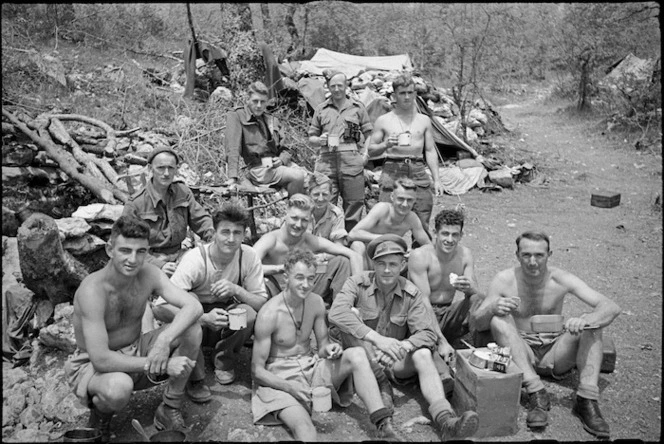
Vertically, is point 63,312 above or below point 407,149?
below

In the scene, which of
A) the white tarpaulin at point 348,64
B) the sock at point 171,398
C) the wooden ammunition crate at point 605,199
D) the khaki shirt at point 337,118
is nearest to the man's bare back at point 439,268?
the sock at point 171,398

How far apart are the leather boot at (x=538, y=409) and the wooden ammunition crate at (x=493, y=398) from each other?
148mm

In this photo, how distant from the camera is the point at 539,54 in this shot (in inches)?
984

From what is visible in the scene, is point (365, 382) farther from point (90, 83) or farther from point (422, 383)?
point (90, 83)

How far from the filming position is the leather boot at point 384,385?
3.86 meters

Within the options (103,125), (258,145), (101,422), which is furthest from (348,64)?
(101,422)

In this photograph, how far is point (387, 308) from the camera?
13.2 ft

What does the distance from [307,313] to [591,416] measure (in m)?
2.02

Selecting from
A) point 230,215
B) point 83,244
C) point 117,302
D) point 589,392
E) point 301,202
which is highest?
point 230,215

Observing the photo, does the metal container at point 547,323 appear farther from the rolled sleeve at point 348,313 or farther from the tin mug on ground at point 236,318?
the tin mug on ground at point 236,318

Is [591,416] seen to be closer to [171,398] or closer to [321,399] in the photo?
[321,399]

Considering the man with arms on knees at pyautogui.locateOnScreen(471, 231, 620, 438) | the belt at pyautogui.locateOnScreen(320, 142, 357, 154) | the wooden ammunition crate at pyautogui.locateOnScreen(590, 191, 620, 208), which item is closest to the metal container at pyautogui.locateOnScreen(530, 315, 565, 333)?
the man with arms on knees at pyautogui.locateOnScreen(471, 231, 620, 438)

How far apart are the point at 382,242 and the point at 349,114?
2.76 m

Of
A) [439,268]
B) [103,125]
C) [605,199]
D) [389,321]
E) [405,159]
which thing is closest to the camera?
[389,321]
